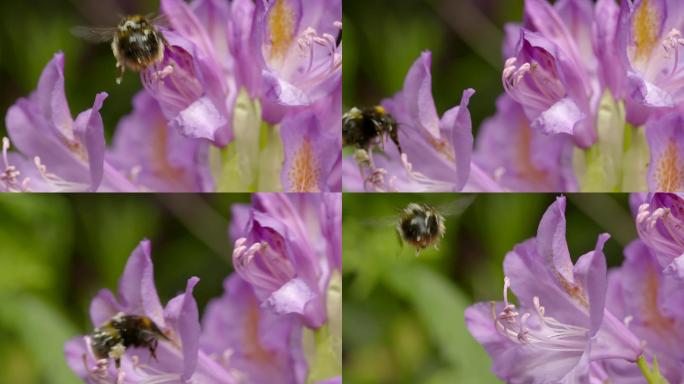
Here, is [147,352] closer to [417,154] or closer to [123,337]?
[123,337]

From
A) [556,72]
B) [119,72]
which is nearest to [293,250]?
[119,72]

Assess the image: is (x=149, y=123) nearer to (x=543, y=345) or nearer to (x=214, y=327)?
(x=214, y=327)

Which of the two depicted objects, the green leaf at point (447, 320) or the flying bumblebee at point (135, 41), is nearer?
the flying bumblebee at point (135, 41)

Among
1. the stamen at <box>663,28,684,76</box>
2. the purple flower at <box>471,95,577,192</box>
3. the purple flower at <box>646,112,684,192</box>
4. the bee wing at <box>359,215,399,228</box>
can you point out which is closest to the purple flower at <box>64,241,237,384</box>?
the bee wing at <box>359,215,399,228</box>

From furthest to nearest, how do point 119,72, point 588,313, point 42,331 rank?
1. point 42,331
2. point 119,72
3. point 588,313

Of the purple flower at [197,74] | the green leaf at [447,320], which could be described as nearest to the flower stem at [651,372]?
the green leaf at [447,320]

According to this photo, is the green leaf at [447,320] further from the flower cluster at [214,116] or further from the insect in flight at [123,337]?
the insect in flight at [123,337]
